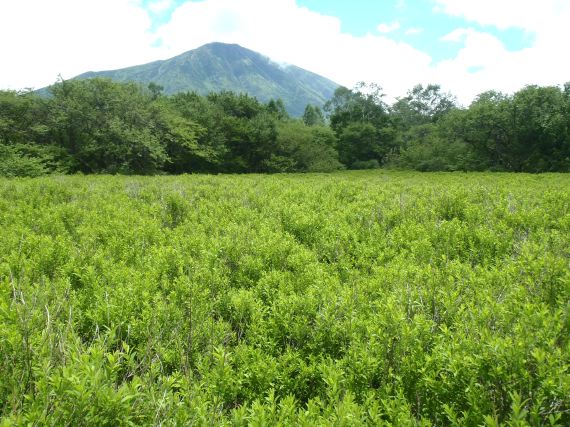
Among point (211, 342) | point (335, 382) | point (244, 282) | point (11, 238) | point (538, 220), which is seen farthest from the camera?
point (538, 220)

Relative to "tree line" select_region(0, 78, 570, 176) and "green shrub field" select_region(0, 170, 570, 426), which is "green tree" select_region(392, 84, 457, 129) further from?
"green shrub field" select_region(0, 170, 570, 426)

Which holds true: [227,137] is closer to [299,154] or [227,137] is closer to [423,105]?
[299,154]

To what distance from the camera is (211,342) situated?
149 inches

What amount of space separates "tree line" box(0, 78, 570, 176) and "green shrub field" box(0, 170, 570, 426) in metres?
27.6

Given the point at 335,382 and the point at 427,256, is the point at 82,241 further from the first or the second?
the point at 427,256

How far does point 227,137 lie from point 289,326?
5688cm

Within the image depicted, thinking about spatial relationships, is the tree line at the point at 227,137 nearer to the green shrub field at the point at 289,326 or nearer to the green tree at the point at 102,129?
the green tree at the point at 102,129

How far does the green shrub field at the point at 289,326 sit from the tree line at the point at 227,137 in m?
27.6

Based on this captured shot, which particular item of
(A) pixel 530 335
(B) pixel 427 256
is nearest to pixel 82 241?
(B) pixel 427 256

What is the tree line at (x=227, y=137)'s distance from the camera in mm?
40406

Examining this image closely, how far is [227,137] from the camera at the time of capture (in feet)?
191

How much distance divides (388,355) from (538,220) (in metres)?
6.36

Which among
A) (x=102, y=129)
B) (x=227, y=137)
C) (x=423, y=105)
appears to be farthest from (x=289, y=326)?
(x=423, y=105)

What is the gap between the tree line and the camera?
40.4 metres
